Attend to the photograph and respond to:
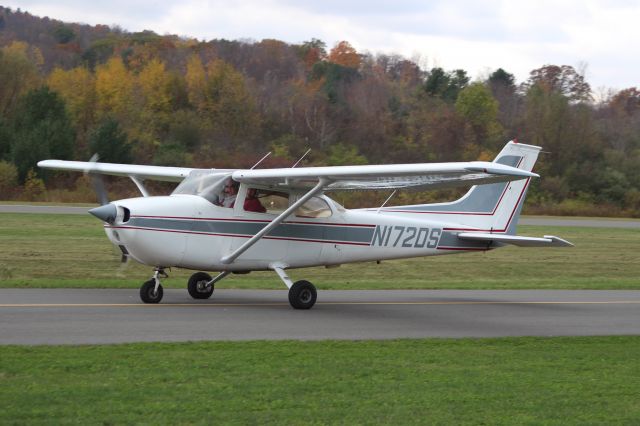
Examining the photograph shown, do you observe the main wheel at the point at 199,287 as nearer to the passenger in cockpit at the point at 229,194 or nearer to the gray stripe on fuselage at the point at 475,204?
the passenger in cockpit at the point at 229,194

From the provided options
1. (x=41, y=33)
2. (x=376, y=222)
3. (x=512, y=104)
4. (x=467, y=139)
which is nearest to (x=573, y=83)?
(x=512, y=104)

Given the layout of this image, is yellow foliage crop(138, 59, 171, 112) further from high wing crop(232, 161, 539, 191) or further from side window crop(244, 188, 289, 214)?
high wing crop(232, 161, 539, 191)


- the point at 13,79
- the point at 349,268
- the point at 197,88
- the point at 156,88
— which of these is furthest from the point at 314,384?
the point at 197,88

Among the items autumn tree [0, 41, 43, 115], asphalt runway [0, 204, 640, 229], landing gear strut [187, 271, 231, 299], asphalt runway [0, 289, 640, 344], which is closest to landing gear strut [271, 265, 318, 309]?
asphalt runway [0, 289, 640, 344]

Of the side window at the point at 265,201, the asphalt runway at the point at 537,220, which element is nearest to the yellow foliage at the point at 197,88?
the asphalt runway at the point at 537,220

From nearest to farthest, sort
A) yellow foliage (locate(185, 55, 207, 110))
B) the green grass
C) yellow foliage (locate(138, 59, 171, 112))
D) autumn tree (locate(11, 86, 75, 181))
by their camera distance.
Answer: the green grass < autumn tree (locate(11, 86, 75, 181)) < yellow foliage (locate(138, 59, 171, 112)) < yellow foliage (locate(185, 55, 207, 110))

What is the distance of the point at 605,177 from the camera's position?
56.2m

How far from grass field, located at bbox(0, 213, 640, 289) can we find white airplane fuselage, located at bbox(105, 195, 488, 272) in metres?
2.15

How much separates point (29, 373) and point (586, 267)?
20244 millimetres

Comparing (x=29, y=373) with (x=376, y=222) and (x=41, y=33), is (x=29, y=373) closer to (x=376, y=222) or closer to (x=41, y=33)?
(x=376, y=222)

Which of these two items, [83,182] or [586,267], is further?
[83,182]

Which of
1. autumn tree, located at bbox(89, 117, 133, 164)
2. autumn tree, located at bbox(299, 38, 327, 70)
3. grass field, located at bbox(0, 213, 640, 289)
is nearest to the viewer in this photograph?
grass field, located at bbox(0, 213, 640, 289)

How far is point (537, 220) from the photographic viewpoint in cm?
4356

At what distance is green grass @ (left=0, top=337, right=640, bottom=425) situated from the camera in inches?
287
